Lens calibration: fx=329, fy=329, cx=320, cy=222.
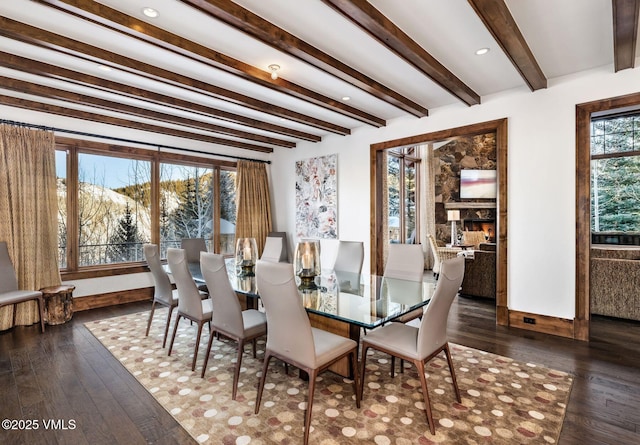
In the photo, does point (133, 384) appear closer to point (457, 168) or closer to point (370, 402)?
point (370, 402)

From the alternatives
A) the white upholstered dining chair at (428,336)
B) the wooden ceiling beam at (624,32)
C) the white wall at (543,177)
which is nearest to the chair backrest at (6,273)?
the white upholstered dining chair at (428,336)

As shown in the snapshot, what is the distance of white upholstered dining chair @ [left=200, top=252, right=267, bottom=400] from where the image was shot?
7.63ft

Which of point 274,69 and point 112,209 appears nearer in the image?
point 274,69

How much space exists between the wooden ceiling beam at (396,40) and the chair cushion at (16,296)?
4163mm

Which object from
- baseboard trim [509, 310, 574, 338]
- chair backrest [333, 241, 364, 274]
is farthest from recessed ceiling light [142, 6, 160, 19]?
baseboard trim [509, 310, 574, 338]

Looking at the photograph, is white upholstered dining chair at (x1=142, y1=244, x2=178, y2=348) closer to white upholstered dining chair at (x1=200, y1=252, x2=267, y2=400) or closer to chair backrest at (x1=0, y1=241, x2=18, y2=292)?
white upholstered dining chair at (x1=200, y1=252, x2=267, y2=400)

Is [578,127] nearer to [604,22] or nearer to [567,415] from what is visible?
[604,22]

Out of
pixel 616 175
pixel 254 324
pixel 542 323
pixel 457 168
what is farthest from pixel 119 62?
pixel 616 175

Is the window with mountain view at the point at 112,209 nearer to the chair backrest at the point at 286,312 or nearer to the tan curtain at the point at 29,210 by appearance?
the tan curtain at the point at 29,210

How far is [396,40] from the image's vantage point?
245 cm

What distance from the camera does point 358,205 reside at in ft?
17.2

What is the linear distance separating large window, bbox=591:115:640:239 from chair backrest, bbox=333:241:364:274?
585cm

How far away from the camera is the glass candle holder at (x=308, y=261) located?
2949 mm

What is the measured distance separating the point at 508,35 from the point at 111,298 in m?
5.63
